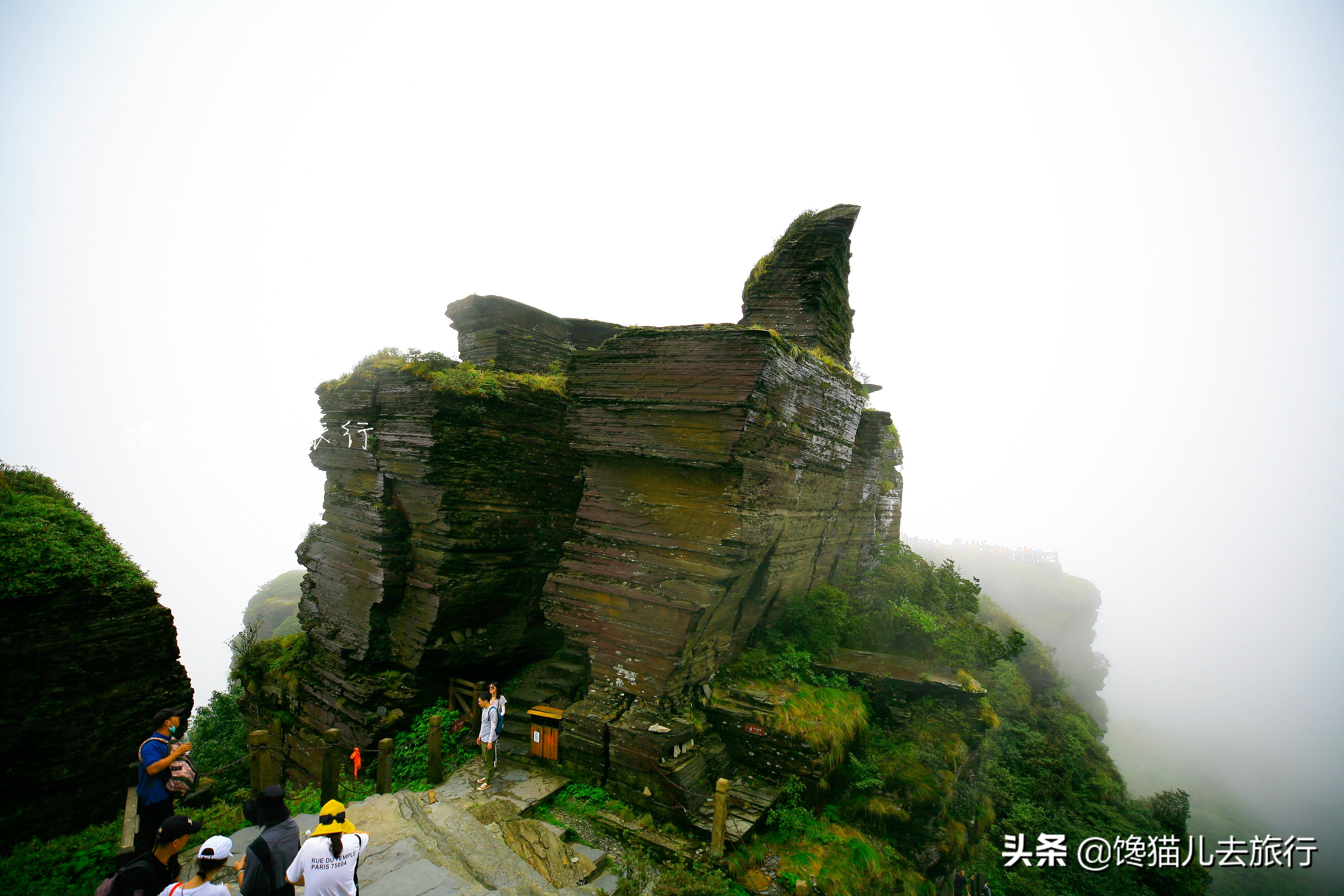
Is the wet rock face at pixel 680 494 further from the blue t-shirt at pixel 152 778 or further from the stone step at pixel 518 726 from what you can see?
the blue t-shirt at pixel 152 778

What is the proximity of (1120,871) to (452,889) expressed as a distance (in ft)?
49.6

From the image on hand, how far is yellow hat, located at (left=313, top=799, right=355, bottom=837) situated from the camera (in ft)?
12.4

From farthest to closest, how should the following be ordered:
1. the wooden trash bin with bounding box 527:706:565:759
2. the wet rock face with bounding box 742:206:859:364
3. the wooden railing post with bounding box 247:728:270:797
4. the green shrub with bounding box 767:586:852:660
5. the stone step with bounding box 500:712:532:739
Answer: the wet rock face with bounding box 742:206:859:364 < the green shrub with bounding box 767:586:852:660 < the stone step with bounding box 500:712:532:739 < the wooden trash bin with bounding box 527:706:565:759 < the wooden railing post with bounding box 247:728:270:797

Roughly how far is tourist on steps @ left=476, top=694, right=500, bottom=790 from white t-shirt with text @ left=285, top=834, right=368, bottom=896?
4644 mm

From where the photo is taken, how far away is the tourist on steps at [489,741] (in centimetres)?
819

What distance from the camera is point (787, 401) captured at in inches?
353

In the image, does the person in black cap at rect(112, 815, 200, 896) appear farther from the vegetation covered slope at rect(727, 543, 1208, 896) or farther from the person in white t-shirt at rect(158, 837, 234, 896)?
the vegetation covered slope at rect(727, 543, 1208, 896)

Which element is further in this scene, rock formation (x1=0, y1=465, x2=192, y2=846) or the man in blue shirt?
rock formation (x1=0, y1=465, x2=192, y2=846)

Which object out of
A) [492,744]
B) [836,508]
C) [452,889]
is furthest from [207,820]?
[836,508]

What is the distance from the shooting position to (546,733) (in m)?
8.44

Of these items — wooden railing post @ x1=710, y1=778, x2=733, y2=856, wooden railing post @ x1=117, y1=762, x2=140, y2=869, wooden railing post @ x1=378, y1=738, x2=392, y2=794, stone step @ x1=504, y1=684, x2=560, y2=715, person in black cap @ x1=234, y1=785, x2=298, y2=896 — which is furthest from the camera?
stone step @ x1=504, y1=684, x2=560, y2=715

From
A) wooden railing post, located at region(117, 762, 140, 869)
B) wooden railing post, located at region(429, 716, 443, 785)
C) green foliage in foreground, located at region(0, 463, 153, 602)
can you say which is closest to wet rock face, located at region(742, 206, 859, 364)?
wooden railing post, located at region(429, 716, 443, 785)

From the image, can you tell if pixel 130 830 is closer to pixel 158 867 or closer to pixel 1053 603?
pixel 158 867

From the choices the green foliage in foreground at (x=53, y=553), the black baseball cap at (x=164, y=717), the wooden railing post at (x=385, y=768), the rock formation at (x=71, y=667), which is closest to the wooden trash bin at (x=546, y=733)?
the wooden railing post at (x=385, y=768)
